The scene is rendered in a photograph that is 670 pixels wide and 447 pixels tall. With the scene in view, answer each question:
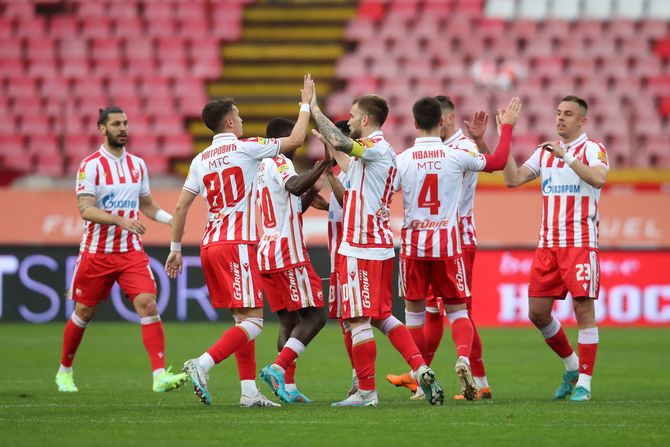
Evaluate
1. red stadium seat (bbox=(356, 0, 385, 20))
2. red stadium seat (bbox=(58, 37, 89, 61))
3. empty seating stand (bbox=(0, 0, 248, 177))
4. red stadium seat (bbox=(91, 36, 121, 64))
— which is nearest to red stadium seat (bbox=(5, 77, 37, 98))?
empty seating stand (bbox=(0, 0, 248, 177))

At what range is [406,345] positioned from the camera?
28.7 feet

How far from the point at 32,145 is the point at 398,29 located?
787 cm

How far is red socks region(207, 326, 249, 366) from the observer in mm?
8664

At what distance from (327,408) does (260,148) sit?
1957 millimetres

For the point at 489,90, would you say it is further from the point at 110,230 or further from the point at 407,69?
the point at 110,230

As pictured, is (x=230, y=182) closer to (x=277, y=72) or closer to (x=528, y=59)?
(x=277, y=72)

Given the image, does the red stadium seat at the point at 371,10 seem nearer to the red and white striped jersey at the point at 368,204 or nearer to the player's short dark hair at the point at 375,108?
the player's short dark hair at the point at 375,108

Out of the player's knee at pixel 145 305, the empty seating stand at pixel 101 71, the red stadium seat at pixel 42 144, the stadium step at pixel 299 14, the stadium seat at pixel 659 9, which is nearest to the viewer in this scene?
the player's knee at pixel 145 305

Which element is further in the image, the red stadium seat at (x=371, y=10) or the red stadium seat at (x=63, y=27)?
the red stadium seat at (x=371, y=10)

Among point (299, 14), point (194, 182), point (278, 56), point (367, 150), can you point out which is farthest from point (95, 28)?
point (367, 150)

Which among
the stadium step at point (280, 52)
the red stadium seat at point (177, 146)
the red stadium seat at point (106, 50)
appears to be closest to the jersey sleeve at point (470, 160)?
the red stadium seat at point (177, 146)

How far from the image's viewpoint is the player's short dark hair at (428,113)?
30.0ft

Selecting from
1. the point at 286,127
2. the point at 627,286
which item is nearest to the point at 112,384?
the point at 286,127

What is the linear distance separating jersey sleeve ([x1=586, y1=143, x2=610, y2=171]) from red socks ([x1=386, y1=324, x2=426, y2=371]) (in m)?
1.98
